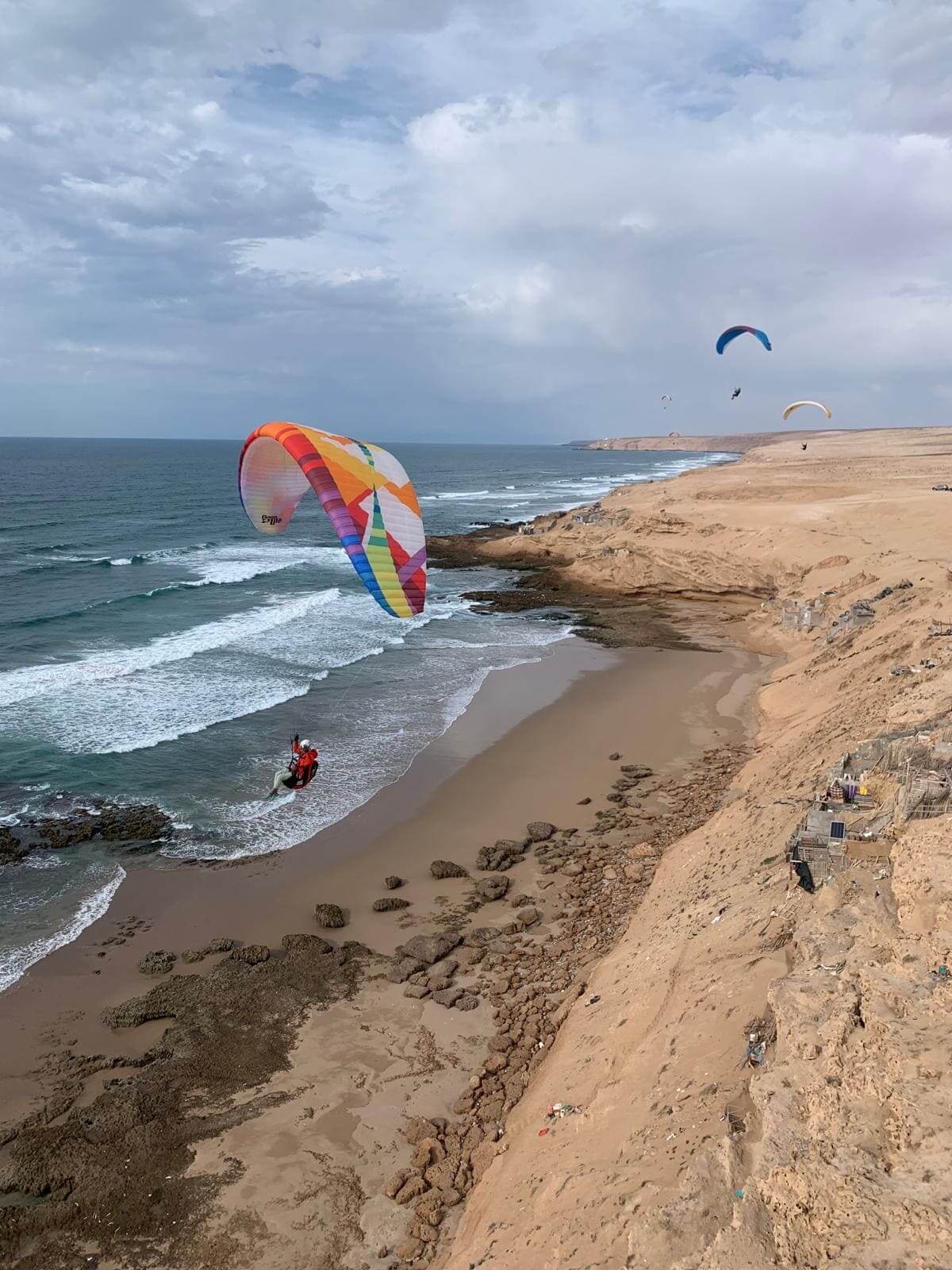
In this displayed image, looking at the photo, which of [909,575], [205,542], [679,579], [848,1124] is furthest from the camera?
[205,542]

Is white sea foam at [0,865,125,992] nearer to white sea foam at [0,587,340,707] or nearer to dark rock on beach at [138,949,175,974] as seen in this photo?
dark rock on beach at [138,949,175,974]

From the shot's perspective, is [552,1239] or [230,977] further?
[230,977]

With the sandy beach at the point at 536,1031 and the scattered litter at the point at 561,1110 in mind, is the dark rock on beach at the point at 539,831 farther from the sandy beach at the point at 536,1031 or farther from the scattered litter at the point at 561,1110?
the scattered litter at the point at 561,1110

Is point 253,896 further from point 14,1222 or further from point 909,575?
point 909,575

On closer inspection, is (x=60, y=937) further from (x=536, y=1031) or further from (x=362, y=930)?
(x=536, y=1031)

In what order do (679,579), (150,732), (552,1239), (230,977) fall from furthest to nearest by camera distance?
1. (679,579)
2. (150,732)
3. (230,977)
4. (552,1239)

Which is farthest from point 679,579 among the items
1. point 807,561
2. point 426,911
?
point 426,911

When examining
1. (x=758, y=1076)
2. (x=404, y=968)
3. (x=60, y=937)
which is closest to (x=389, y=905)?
(x=404, y=968)
